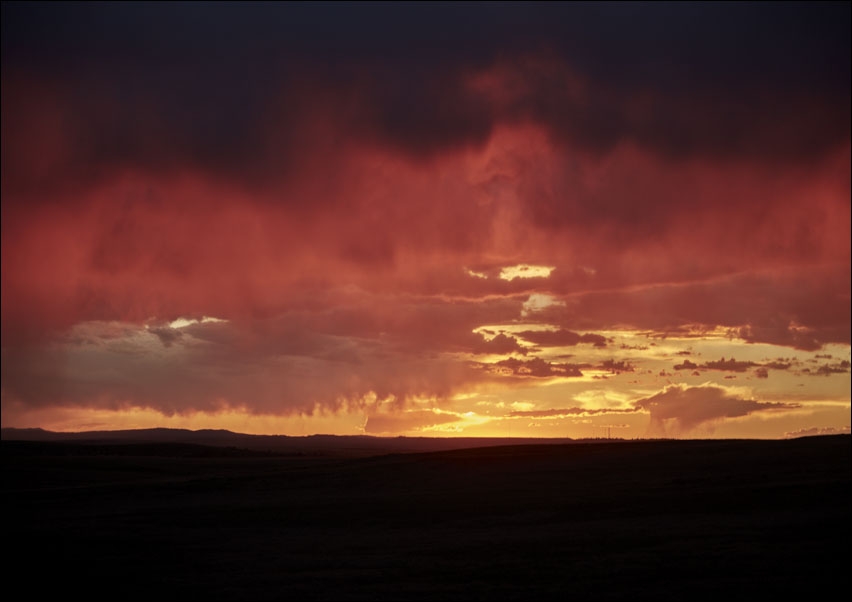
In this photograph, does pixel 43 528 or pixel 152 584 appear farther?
pixel 43 528

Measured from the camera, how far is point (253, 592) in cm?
2284

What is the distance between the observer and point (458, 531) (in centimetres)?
3278

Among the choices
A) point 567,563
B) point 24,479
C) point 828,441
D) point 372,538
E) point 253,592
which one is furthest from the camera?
point 828,441

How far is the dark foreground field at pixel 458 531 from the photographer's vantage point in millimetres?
22922

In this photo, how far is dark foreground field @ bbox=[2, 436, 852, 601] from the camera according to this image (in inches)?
902

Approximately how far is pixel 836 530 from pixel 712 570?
23.9ft

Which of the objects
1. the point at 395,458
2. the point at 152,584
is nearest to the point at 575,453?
the point at 395,458

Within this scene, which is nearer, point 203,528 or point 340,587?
point 340,587

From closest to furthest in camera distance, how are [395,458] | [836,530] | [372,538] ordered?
1. [836,530]
2. [372,538]
3. [395,458]

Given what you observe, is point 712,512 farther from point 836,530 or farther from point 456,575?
point 456,575

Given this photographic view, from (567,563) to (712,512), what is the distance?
1115 cm

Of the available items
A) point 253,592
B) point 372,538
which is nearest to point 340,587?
point 253,592

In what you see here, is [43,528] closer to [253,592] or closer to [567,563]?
[253,592]

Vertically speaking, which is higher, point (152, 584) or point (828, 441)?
point (828, 441)
